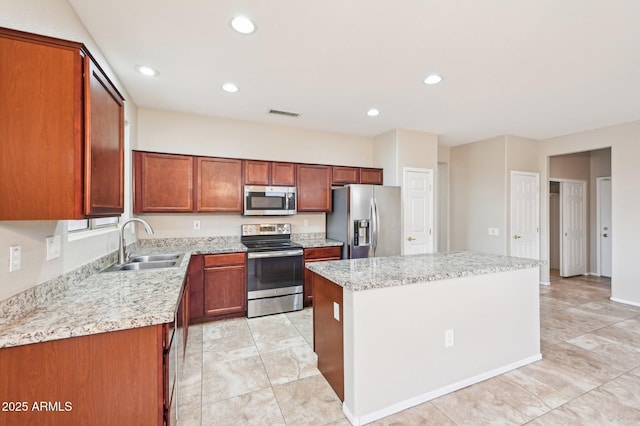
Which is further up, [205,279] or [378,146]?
[378,146]

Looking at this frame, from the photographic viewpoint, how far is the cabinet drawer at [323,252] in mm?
3910

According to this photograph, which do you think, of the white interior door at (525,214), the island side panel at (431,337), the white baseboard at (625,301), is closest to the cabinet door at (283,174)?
the island side panel at (431,337)

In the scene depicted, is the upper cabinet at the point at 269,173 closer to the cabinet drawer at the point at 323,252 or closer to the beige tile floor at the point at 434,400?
the cabinet drawer at the point at 323,252

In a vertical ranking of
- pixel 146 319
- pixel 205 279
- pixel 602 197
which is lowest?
pixel 205 279

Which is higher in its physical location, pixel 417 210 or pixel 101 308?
pixel 417 210

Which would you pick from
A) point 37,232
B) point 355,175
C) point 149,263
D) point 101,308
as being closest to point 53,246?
point 37,232

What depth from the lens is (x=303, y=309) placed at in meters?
3.86

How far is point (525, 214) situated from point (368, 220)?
311 centimetres

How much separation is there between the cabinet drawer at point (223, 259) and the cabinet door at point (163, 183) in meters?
0.72

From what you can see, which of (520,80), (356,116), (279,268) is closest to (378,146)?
(356,116)

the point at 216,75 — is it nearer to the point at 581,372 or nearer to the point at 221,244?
the point at 221,244

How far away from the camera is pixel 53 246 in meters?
1.61

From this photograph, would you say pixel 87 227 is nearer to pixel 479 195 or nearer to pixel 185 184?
pixel 185 184

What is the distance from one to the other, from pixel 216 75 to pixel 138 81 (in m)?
0.86
